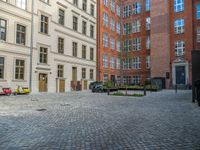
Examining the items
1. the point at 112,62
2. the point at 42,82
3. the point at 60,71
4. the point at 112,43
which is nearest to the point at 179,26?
the point at 112,43

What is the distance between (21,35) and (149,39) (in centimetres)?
2727

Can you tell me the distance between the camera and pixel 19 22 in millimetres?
22984

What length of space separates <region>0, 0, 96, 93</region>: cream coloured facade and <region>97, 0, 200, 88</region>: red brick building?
436cm

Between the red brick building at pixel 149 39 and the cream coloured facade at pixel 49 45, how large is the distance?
436 centimetres

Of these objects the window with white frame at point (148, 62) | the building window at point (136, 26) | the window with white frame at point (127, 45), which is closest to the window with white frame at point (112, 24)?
the window with white frame at point (127, 45)

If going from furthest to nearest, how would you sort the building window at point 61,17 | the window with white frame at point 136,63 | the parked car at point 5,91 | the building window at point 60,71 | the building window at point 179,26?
1. the window with white frame at point 136,63
2. the building window at point 179,26
3. the building window at point 61,17
4. the building window at point 60,71
5. the parked car at point 5,91

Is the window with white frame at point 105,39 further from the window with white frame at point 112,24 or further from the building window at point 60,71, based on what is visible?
the building window at point 60,71

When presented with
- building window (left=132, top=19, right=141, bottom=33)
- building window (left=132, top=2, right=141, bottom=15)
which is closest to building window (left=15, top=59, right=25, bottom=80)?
building window (left=132, top=19, right=141, bottom=33)

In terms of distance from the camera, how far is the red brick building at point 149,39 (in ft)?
117

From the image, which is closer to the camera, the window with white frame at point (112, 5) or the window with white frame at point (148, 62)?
the window with white frame at point (148, 62)

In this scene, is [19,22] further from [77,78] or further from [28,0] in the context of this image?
[77,78]

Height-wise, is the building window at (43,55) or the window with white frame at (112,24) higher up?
the window with white frame at (112,24)

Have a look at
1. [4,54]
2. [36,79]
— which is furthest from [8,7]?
[36,79]

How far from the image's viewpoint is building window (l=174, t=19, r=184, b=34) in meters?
36.6
